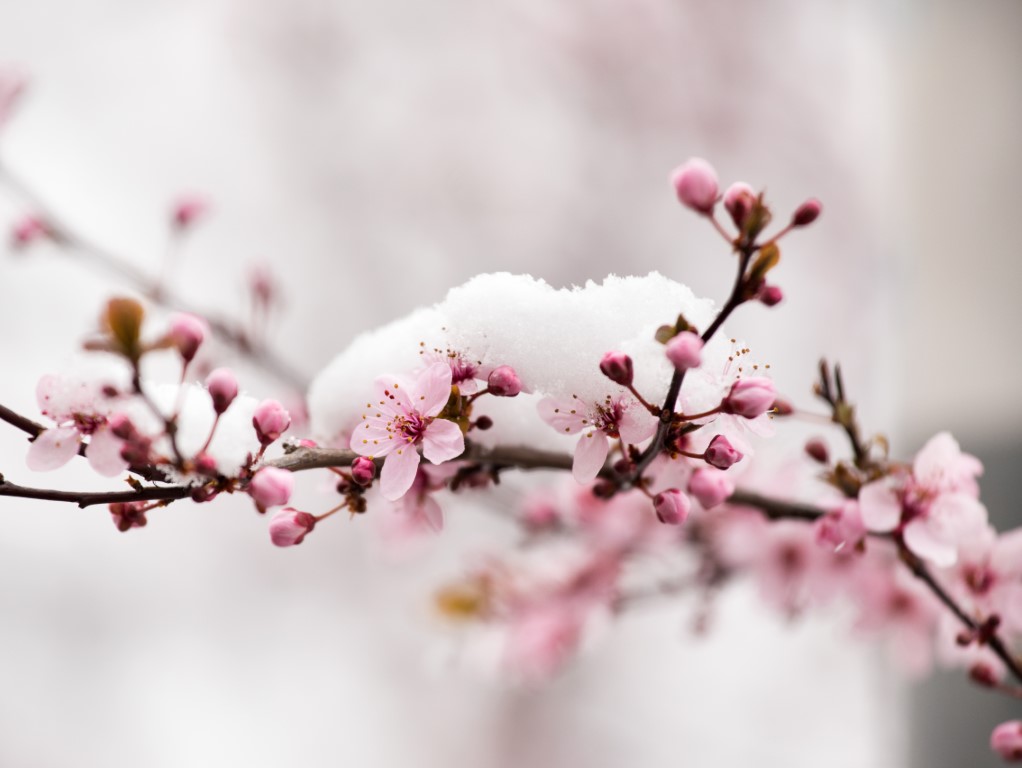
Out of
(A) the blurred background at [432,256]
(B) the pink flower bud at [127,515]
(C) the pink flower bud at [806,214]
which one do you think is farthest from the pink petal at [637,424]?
(A) the blurred background at [432,256]

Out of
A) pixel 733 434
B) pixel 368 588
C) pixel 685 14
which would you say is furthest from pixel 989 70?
pixel 368 588

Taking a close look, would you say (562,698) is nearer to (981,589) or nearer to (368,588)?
(368,588)

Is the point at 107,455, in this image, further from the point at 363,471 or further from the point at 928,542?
the point at 928,542

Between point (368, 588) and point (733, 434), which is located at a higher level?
point (368, 588)

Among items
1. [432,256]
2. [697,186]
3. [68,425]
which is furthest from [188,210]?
[432,256]

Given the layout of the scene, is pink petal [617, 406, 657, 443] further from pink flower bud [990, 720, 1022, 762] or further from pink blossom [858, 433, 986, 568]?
pink flower bud [990, 720, 1022, 762]

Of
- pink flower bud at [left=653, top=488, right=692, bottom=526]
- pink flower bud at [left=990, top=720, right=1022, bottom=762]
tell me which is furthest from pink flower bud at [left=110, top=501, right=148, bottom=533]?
pink flower bud at [left=990, top=720, right=1022, bottom=762]
